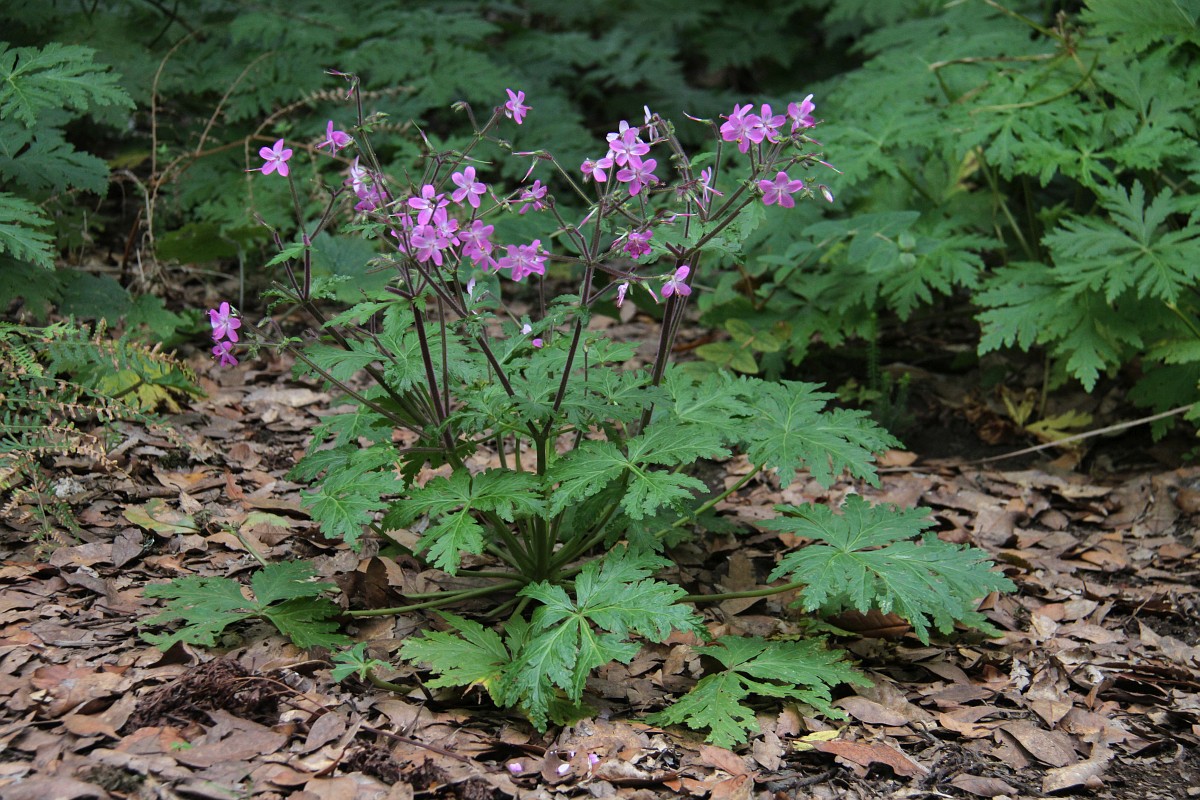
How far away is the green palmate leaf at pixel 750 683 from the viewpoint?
2328 millimetres

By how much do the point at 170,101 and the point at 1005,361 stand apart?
13.5ft

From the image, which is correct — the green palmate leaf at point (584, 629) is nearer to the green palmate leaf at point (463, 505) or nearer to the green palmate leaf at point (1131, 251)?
the green palmate leaf at point (463, 505)

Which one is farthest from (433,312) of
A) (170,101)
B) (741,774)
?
(741,774)

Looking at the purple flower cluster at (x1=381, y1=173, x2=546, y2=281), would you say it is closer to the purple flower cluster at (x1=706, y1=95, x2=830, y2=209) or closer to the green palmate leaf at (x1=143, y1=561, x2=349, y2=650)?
the purple flower cluster at (x1=706, y1=95, x2=830, y2=209)

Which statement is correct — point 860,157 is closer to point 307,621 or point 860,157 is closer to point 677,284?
point 677,284

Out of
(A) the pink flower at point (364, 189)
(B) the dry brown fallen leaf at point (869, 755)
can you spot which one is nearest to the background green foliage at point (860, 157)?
(A) the pink flower at point (364, 189)

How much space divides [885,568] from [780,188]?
38.5 inches

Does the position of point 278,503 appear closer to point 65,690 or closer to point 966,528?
point 65,690

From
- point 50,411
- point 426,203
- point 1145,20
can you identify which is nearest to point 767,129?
point 426,203

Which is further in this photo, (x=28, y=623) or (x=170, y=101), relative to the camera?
(x=170, y=101)

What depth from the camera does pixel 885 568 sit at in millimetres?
2494

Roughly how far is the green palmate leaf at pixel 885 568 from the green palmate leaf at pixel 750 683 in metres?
0.15

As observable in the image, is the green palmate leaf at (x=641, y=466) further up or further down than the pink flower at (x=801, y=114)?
further down

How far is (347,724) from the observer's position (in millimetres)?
2250
